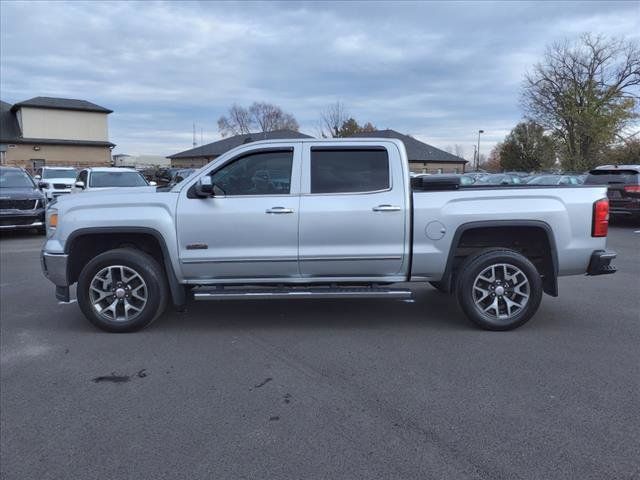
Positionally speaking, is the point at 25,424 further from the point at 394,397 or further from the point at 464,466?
the point at 464,466

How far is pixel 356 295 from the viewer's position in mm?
5133

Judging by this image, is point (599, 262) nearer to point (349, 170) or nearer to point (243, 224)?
point (349, 170)

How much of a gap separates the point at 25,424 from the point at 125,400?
0.64 metres

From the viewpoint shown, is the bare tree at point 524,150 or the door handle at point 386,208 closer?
the door handle at point 386,208

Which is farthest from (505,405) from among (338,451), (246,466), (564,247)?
(564,247)

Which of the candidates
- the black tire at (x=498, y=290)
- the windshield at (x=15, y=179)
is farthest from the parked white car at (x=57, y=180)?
the black tire at (x=498, y=290)

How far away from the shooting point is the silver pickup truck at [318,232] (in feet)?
16.7

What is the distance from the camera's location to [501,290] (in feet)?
17.0

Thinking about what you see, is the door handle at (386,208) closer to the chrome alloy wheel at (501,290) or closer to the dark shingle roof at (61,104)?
the chrome alloy wheel at (501,290)

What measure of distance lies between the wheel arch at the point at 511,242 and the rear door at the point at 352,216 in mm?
571

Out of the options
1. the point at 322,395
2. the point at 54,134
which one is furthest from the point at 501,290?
the point at 54,134

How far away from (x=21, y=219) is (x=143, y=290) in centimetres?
964

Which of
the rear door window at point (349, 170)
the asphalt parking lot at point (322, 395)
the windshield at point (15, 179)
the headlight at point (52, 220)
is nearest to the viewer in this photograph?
the asphalt parking lot at point (322, 395)

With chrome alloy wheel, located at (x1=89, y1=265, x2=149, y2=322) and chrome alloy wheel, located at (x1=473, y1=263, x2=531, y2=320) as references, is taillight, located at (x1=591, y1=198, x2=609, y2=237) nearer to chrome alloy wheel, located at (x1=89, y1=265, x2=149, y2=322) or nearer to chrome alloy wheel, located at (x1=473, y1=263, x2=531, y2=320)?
chrome alloy wheel, located at (x1=473, y1=263, x2=531, y2=320)
